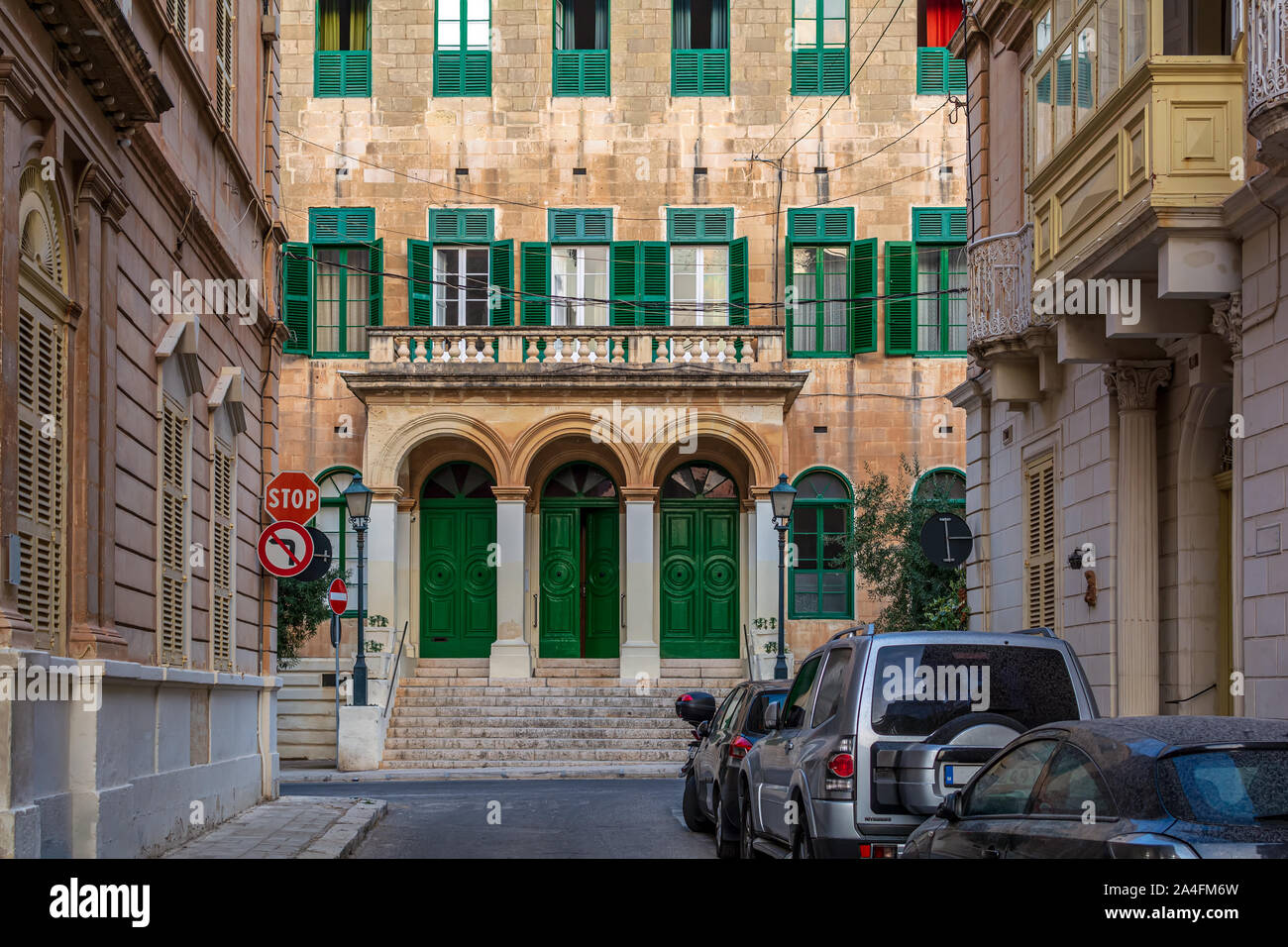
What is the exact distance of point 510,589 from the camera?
31.2 meters

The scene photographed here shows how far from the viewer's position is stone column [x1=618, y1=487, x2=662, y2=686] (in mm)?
31078

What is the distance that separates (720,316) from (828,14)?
642 cm

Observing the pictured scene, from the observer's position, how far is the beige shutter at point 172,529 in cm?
1547

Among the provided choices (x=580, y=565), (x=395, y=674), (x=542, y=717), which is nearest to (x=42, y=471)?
(x=542, y=717)

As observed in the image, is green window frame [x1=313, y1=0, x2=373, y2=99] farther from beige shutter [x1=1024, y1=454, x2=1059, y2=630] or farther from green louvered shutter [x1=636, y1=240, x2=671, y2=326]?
beige shutter [x1=1024, y1=454, x2=1059, y2=630]

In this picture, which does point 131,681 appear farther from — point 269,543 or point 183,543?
point 269,543

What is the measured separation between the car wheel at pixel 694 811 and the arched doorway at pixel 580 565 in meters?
14.9

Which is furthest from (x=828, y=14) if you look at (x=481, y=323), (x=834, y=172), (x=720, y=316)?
(x=481, y=323)

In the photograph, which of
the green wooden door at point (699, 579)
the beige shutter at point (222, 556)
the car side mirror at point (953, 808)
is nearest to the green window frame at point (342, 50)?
the green wooden door at point (699, 579)

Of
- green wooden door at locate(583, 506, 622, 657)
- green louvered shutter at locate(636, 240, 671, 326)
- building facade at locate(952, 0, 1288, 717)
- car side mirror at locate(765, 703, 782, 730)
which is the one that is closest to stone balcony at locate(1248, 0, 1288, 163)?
building facade at locate(952, 0, 1288, 717)

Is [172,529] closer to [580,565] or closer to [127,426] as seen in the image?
[127,426]

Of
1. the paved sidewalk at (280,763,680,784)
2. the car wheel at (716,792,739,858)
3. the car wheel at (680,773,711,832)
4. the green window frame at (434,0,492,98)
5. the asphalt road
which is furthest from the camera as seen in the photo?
the green window frame at (434,0,492,98)

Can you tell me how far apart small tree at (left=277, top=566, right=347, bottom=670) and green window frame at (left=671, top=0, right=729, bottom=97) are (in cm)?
1230

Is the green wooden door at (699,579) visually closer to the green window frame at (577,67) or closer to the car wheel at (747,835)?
the green window frame at (577,67)
